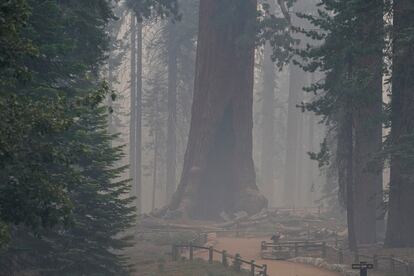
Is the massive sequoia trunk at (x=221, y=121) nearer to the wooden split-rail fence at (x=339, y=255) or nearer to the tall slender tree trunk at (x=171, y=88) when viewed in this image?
the wooden split-rail fence at (x=339, y=255)

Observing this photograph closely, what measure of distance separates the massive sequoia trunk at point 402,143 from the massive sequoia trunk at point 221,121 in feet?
50.6

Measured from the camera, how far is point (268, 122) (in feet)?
233

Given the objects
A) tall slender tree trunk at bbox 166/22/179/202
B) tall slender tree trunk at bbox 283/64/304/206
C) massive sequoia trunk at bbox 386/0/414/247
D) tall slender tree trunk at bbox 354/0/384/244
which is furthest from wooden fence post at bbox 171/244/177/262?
tall slender tree trunk at bbox 283/64/304/206

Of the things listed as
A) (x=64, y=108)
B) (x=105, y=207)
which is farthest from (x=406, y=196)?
(x=64, y=108)

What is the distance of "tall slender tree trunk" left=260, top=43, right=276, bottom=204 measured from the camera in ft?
227

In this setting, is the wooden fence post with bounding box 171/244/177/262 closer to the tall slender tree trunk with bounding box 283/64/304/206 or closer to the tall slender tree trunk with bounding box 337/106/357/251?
the tall slender tree trunk with bounding box 337/106/357/251

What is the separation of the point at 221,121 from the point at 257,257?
13120mm

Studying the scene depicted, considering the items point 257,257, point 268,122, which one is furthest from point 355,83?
point 268,122

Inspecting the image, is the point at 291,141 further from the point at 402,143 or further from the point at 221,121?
the point at 402,143

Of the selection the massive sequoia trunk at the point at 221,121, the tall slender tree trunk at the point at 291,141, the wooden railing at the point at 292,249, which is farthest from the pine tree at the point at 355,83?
the tall slender tree trunk at the point at 291,141

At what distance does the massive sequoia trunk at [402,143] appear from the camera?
20672 millimetres

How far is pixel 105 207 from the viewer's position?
17891 mm

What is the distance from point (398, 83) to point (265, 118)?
49.1m

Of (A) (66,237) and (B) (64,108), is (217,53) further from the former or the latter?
(B) (64,108)
